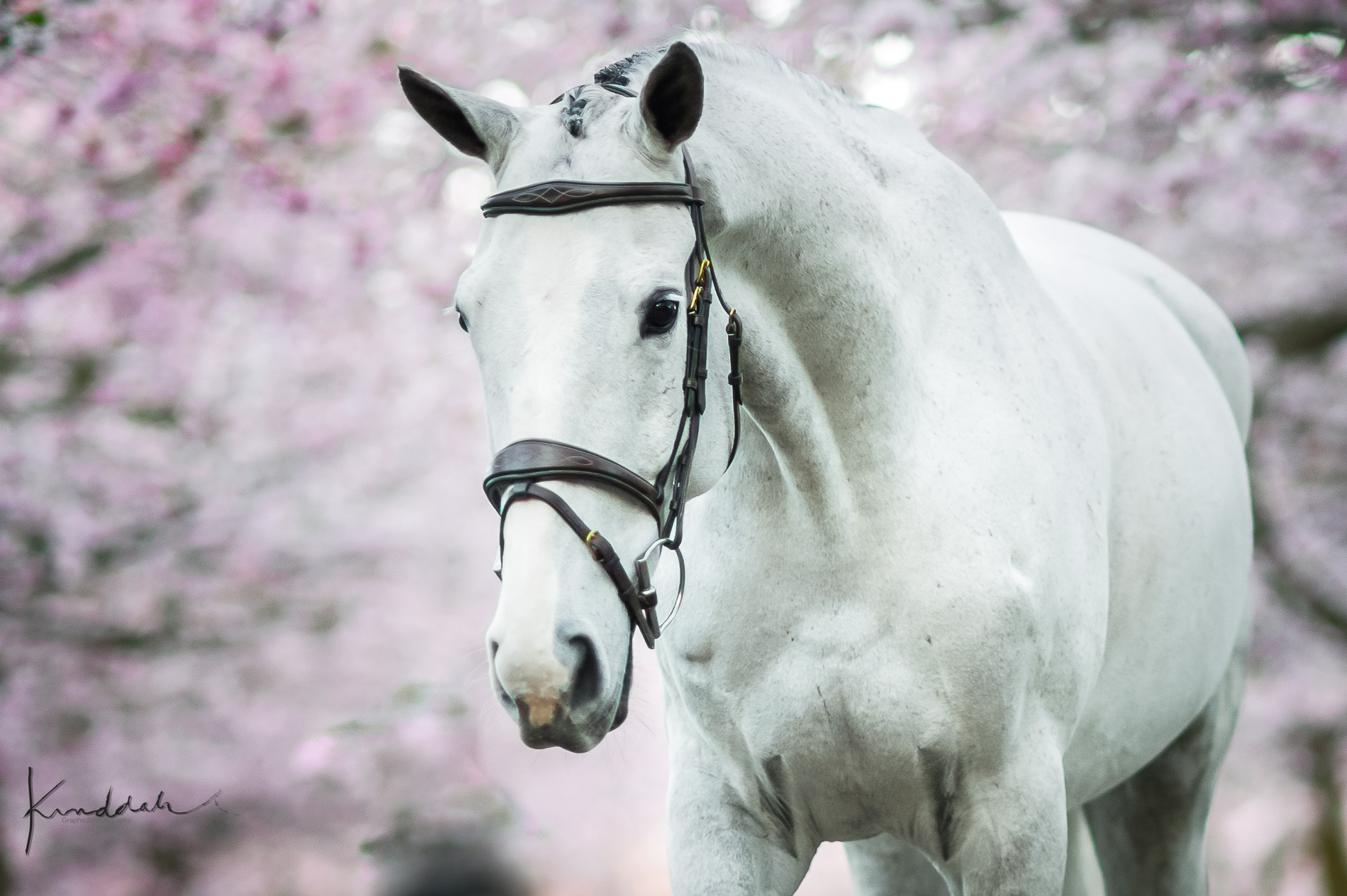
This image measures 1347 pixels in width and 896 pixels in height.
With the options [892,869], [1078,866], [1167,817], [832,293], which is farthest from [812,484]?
[1167,817]

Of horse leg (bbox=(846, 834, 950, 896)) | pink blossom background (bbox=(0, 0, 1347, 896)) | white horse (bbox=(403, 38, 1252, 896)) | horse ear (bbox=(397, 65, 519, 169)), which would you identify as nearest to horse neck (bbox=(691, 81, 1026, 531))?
white horse (bbox=(403, 38, 1252, 896))

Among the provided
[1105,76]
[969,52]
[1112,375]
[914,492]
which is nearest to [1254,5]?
[1105,76]

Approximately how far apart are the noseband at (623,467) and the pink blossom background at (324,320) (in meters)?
3.85

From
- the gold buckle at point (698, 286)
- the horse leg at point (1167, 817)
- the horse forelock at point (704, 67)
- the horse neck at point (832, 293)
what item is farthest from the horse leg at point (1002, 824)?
the horse leg at point (1167, 817)

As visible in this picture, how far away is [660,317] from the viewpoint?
1.69 m

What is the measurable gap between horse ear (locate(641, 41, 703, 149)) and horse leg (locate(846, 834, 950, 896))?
193 centimetres

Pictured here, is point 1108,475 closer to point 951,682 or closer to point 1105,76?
point 951,682

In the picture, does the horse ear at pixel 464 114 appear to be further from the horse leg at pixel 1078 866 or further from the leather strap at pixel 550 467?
the horse leg at pixel 1078 866

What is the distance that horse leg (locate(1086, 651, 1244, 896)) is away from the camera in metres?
3.32

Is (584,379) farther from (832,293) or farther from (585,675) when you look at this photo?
(832,293)

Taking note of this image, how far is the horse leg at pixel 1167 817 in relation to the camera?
131 inches

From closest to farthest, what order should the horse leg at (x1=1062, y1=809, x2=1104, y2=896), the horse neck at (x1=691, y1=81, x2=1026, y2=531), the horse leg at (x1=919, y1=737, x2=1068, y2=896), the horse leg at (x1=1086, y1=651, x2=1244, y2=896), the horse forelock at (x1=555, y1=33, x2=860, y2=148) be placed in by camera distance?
1. the horse forelock at (x1=555, y1=33, x2=860, y2=148)
2. the horse neck at (x1=691, y1=81, x2=1026, y2=531)
3. the horse leg at (x1=919, y1=737, x2=1068, y2=896)
4. the horse leg at (x1=1062, y1=809, x2=1104, y2=896)
5. the horse leg at (x1=1086, y1=651, x2=1244, y2=896)

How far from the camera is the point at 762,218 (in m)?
1.92

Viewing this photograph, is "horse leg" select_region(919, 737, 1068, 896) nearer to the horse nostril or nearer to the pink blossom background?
the horse nostril
